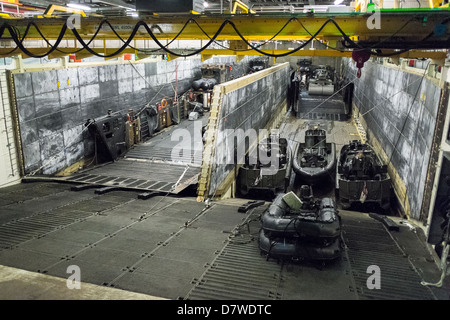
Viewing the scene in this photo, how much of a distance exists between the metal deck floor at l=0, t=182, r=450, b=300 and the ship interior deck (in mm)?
17

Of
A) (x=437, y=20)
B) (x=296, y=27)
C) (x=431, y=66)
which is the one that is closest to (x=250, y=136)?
(x=431, y=66)

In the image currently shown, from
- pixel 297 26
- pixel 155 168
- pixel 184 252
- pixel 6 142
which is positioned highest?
pixel 297 26

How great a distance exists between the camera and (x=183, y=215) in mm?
8484

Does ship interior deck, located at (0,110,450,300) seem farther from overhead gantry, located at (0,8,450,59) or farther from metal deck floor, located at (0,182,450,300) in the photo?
→ overhead gantry, located at (0,8,450,59)

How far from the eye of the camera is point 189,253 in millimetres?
6484

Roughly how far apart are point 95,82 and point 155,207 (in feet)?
23.8

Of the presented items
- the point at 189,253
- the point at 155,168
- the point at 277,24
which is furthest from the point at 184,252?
the point at 155,168

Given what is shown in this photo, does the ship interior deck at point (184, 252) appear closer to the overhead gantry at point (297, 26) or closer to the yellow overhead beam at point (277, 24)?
the overhead gantry at point (297, 26)

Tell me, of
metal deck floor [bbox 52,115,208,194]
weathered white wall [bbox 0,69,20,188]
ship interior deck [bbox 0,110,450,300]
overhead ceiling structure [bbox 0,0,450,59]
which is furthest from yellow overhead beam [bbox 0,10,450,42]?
metal deck floor [bbox 52,115,208,194]

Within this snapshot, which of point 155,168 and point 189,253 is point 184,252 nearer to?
point 189,253

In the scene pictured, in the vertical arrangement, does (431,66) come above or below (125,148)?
above

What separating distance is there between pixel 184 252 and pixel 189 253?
0.33 ft

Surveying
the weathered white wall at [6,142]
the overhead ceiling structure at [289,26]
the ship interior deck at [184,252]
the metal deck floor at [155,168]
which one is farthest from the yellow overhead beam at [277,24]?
the metal deck floor at [155,168]
